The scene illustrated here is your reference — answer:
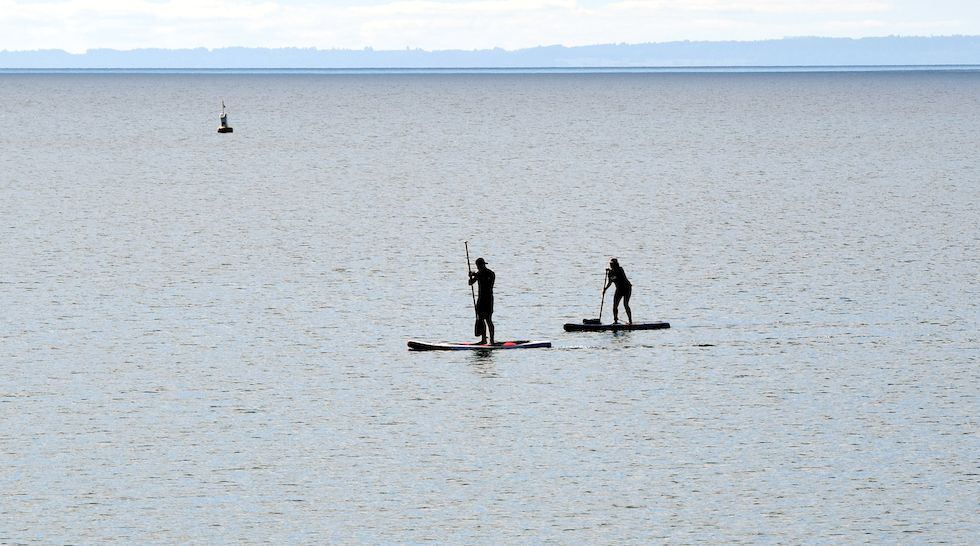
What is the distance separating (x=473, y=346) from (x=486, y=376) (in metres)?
2.81

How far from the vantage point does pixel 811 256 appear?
68250mm

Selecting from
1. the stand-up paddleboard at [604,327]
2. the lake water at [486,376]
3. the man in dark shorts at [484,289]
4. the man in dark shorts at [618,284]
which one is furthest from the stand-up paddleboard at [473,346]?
the man in dark shorts at [618,284]

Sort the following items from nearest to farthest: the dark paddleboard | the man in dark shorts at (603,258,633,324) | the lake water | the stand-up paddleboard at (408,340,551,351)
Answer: the lake water
the stand-up paddleboard at (408,340,551,351)
the man in dark shorts at (603,258,633,324)
the dark paddleboard

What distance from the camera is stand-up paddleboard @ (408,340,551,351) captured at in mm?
45250

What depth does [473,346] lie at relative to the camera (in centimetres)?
Result: 4528

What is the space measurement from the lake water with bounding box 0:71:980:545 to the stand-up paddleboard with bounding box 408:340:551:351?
36 cm

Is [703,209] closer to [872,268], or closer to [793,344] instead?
[872,268]

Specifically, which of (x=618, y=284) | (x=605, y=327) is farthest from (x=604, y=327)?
(x=618, y=284)

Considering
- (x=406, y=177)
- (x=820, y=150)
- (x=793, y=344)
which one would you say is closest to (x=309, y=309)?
(x=793, y=344)

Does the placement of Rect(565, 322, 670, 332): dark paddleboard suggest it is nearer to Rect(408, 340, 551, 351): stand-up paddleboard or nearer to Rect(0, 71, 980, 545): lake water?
Rect(0, 71, 980, 545): lake water

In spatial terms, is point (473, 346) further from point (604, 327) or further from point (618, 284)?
point (618, 284)

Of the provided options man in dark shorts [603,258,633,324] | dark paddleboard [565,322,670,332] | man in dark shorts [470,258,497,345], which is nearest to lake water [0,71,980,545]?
dark paddleboard [565,322,670,332]

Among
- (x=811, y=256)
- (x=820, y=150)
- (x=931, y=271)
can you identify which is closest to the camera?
(x=931, y=271)

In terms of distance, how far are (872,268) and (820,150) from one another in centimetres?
8803
